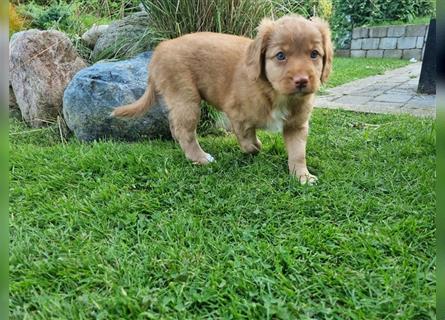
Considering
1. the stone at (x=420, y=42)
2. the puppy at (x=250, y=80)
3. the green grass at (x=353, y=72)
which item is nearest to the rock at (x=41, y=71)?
the puppy at (x=250, y=80)

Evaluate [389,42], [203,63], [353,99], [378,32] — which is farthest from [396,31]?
[203,63]

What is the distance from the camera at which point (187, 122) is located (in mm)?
2822

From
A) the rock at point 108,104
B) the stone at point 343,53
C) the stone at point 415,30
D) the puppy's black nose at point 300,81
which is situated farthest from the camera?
the stone at point 343,53

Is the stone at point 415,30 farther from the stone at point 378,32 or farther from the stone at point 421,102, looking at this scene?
the stone at point 421,102

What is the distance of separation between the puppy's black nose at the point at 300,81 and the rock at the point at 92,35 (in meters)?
3.17

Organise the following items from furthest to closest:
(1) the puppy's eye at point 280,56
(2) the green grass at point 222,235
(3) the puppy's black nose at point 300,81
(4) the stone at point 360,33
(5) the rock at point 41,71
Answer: (4) the stone at point 360,33 → (5) the rock at point 41,71 → (1) the puppy's eye at point 280,56 → (3) the puppy's black nose at point 300,81 → (2) the green grass at point 222,235

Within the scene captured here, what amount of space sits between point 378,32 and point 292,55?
969 centimetres

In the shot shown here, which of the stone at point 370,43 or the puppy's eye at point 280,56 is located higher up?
the puppy's eye at point 280,56

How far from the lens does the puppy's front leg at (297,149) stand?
2.41m

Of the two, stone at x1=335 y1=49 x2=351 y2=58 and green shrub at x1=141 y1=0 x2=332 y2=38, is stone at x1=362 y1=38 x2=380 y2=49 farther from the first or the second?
green shrub at x1=141 y1=0 x2=332 y2=38

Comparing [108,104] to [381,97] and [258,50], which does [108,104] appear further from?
[381,97]

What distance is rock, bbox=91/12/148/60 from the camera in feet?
13.0

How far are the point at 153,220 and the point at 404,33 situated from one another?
1021 centimetres

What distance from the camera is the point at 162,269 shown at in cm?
158
